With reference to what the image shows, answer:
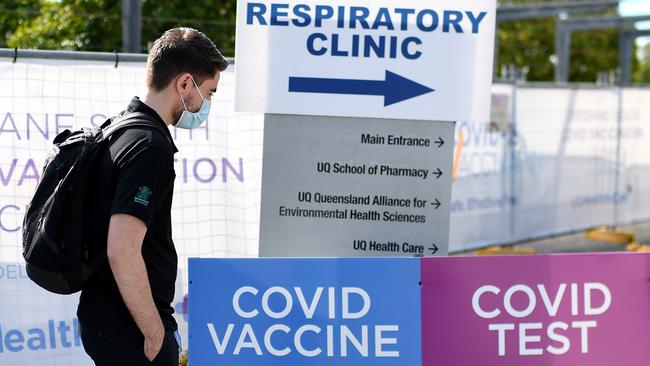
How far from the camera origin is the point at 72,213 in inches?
126

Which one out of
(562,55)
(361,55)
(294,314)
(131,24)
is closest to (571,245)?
(131,24)

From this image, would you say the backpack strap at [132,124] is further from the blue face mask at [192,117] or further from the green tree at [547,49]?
the green tree at [547,49]

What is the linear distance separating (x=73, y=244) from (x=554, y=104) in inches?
408

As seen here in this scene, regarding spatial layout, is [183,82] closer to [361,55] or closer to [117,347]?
[117,347]

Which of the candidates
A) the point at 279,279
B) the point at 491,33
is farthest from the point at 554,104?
the point at 279,279

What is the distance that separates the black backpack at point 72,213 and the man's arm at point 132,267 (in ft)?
0.41

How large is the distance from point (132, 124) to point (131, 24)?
4.44 meters

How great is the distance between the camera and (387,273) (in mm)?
4453

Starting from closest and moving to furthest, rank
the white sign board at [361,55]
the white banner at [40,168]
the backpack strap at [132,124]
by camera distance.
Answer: the backpack strap at [132,124] → the white sign board at [361,55] → the white banner at [40,168]

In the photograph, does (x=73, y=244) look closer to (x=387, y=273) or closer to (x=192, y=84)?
(x=192, y=84)

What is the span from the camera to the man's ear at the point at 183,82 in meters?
3.43

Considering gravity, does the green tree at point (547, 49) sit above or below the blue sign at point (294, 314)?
above

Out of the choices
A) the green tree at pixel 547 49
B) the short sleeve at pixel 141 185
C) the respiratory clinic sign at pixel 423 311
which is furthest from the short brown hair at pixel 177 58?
the green tree at pixel 547 49

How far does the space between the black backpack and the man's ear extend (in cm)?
20
